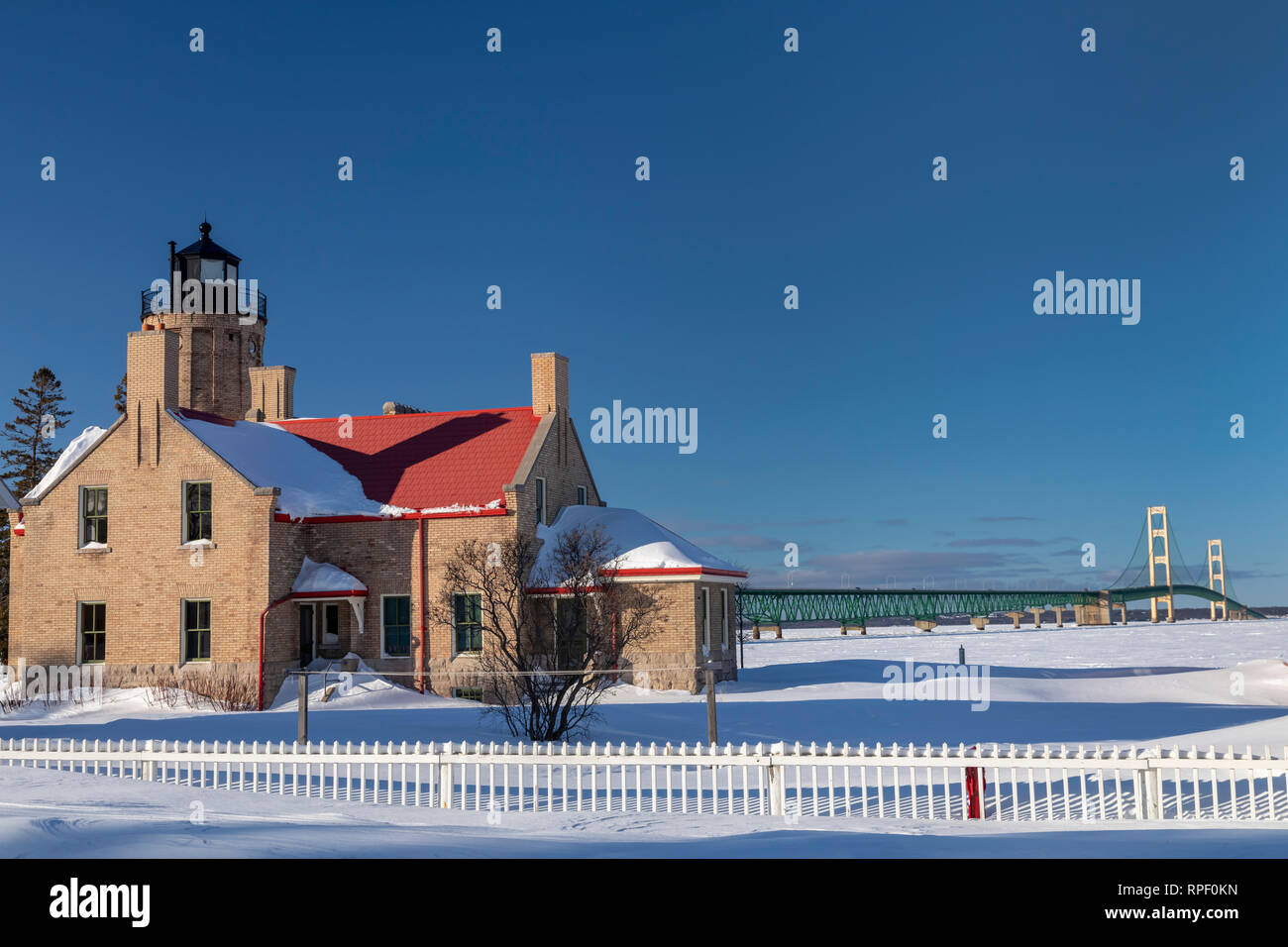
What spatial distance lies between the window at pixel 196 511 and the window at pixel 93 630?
3285 millimetres

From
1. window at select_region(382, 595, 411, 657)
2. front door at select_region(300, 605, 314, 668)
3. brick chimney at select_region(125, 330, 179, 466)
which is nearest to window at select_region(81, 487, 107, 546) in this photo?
brick chimney at select_region(125, 330, 179, 466)

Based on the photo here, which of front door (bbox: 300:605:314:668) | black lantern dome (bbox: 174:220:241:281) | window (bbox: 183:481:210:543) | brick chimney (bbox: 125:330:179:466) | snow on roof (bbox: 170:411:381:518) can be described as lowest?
front door (bbox: 300:605:314:668)

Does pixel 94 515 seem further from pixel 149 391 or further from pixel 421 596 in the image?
pixel 421 596

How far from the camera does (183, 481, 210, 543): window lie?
3212 centimetres

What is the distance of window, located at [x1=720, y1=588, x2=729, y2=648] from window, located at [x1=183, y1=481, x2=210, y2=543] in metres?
14.7

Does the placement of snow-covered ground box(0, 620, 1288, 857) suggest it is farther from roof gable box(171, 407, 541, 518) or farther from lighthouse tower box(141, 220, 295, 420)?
lighthouse tower box(141, 220, 295, 420)

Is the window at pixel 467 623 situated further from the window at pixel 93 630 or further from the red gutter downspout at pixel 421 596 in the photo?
the window at pixel 93 630

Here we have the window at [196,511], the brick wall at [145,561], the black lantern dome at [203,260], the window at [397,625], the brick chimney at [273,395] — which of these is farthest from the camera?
the black lantern dome at [203,260]

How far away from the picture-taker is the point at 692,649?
3153 cm

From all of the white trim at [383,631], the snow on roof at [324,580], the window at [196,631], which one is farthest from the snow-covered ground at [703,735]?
the snow on roof at [324,580]

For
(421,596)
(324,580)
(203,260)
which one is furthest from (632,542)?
(203,260)

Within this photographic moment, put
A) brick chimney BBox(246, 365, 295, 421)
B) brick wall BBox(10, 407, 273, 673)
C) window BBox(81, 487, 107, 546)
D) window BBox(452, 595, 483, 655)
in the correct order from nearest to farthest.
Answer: brick wall BBox(10, 407, 273, 673)
window BBox(452, 595, 483, 655)
window BBox(81, 487, 107, 546)
brick chimney BBox(246, 365, 295, 421)

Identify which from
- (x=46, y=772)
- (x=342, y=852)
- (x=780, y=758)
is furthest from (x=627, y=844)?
(x=46, y=772)

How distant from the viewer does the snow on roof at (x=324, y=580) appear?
32.1 metres
